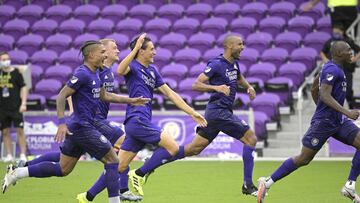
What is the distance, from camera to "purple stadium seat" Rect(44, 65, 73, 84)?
23011mm

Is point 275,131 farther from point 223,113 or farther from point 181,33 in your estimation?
point 223,113

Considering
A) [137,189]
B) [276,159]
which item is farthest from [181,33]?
[137,189]

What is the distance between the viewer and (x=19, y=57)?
23.9 meters

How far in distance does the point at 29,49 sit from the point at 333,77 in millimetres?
15018

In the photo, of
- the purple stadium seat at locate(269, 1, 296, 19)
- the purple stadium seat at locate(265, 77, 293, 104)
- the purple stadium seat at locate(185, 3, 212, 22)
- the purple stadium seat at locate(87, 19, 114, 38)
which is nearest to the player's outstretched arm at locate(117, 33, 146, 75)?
the purple stadium seat at locate(265, 77, 293, 104)

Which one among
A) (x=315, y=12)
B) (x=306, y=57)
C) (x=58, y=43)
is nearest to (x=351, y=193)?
(x=306, y=57)

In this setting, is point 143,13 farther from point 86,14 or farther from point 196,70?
point 196,70

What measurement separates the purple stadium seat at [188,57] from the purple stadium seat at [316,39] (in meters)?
2.99

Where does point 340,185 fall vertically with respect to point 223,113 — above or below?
below

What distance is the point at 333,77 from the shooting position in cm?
1130

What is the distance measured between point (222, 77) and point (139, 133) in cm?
169

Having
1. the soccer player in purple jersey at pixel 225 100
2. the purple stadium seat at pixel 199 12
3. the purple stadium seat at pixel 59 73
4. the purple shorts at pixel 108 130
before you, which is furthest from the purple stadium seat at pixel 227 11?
the purple shorts at pixel 108 130

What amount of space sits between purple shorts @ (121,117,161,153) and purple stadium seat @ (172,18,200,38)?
40.3ft

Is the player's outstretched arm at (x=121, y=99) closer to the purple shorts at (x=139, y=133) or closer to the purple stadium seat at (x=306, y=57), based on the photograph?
the purple shorts at (x=139, y=133)
